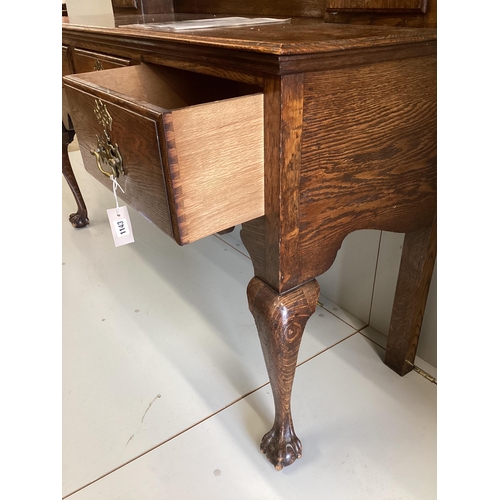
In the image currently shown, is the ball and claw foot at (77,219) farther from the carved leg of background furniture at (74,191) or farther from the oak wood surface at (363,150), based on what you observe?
the oak wood surface at (363,150)

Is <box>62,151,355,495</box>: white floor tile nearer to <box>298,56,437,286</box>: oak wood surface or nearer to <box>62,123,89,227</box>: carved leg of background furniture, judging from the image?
<box>62,123,89,227</box>: carved leg of background furniture

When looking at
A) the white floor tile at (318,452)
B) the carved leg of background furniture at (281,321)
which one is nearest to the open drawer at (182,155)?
the carved leg of background furniture at (281,321)

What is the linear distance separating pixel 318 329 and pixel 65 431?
66cm

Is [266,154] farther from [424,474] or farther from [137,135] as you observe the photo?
[424,474]

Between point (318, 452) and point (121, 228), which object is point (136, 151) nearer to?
point (121, 228)

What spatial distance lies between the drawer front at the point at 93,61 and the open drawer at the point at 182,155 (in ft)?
0.85

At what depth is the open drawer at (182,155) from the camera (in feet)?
1.63

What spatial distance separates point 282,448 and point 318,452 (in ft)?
0.30

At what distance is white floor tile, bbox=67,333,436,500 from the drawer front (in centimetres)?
78

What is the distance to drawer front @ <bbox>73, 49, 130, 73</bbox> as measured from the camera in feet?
2.97

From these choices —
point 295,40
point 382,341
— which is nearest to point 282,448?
point 382,341

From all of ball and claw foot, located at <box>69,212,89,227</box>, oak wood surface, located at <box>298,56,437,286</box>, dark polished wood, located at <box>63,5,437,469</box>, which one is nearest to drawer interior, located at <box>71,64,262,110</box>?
dark polished wood, located at <box>63,5,437,469</box>

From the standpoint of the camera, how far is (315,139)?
22.2 inches

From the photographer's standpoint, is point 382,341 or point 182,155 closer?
point 182,155
